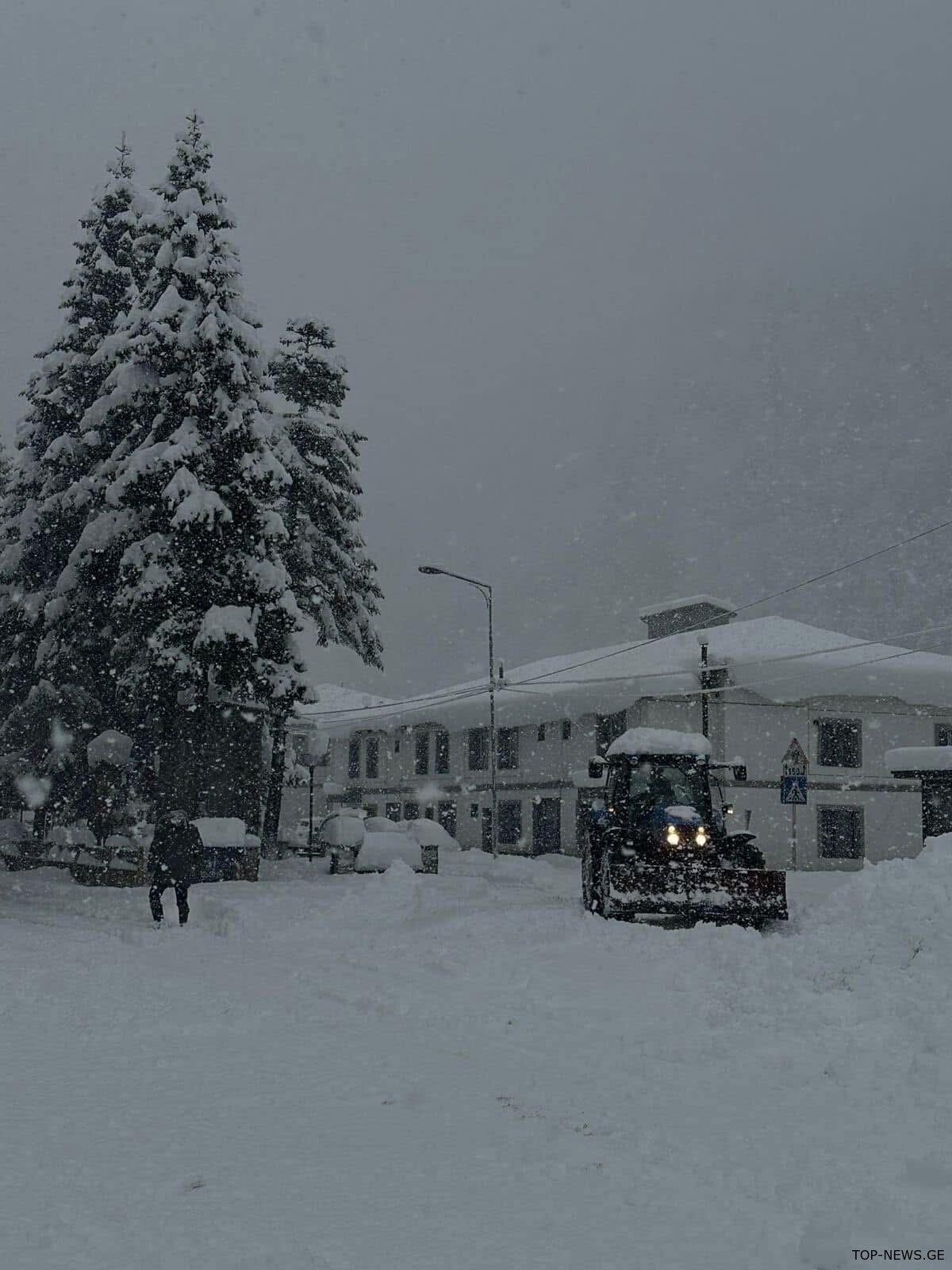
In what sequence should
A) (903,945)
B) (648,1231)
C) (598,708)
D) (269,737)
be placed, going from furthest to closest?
(598,708) → (269,737) → (903,945) → (648,1231)

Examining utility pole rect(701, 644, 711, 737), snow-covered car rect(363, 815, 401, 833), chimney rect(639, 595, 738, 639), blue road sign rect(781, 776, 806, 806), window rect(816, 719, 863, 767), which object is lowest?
snow-covered car rect(363, 815, 401, 833)

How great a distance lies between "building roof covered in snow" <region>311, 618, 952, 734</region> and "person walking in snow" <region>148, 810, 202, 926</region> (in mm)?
20530

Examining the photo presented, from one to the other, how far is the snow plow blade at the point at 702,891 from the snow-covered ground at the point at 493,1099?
1.97 metres

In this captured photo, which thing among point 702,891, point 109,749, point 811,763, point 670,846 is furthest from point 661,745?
point 811,763

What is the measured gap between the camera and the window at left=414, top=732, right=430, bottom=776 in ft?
183

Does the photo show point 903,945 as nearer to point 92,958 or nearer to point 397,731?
point 92,958

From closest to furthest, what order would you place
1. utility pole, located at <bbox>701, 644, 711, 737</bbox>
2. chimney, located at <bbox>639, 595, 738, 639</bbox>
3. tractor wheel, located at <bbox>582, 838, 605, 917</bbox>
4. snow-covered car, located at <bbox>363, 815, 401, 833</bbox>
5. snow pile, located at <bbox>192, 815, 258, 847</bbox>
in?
tractor wheel, located at <bbox>582, 838, 605, 917</bbox>
snow pile, located at <bbox>192, 815, 258, 847</bbox>
snow-covered car, located at <bbox>363, 815, 401, 833</bbox>
utility pole, located at <bbox>701, 644, 711, 737</bbox>
chimney, located at <bbox>639, 595, 738, 639</bbox>

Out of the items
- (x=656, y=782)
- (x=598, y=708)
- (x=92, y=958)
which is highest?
(x=598, y=708)

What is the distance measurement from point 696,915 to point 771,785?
24969 mm

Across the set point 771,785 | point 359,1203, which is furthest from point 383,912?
point 771,785

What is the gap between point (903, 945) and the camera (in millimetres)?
10258

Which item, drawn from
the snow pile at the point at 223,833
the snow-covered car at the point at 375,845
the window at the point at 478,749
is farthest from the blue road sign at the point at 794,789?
the window at the point at 478,749

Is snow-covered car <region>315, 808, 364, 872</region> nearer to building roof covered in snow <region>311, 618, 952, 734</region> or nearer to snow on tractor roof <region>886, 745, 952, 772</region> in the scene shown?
building roof covered in snow <region>311, 618, 952, 734</region>

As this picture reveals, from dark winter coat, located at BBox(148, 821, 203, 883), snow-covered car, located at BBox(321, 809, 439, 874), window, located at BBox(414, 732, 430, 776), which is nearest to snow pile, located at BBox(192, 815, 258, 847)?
snow-covered car, located at BBox(321, 809, 439, 874)
